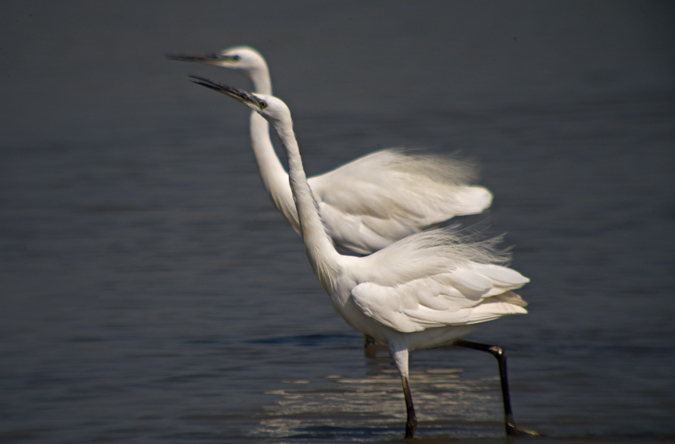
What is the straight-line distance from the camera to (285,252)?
7590mm

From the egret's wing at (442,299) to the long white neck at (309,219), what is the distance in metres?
0.28

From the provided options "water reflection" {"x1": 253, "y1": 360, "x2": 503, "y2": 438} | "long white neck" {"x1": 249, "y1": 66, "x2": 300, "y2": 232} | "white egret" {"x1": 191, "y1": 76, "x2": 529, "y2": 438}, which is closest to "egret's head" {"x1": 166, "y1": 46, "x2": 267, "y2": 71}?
"long white neck" {"x1": 249, "y1": 66, "x2": 300, "y2": 232}

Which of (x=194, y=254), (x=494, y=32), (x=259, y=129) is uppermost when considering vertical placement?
(x=494, y=32)

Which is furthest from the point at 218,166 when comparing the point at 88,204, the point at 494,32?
the point at 494,32

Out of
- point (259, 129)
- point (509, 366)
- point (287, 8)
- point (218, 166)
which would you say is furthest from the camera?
point (287, 8)

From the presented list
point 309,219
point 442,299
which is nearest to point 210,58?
point 309,219

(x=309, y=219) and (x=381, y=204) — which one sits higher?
(x=381, y=204)

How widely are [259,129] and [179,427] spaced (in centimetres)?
255

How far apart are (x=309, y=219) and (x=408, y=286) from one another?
612 mm

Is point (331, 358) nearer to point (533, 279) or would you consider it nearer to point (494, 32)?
point (533, 279)

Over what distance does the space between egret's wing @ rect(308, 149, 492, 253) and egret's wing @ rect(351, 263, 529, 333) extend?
1.70m

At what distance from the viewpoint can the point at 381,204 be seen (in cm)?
607

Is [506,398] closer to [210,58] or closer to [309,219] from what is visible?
[309,219]

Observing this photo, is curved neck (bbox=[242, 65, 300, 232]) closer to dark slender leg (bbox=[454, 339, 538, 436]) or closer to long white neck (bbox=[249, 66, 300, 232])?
long white neck (bbox=[249, 66, 300, 232])
